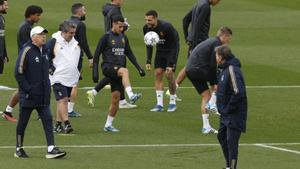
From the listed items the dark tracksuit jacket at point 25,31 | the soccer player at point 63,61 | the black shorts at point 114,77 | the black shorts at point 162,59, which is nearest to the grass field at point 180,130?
the soccer player at point 63,61

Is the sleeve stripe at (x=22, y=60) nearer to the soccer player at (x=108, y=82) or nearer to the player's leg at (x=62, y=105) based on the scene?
the player's leg at (x=62, y=105)

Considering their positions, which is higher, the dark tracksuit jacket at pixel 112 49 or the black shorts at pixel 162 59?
the dark tracksuit jacket at pixel 112 49

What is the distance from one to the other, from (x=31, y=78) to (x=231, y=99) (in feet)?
11.6

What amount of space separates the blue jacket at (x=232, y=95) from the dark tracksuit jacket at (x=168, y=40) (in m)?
7.25

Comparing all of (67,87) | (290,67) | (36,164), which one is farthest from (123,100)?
(290,67)

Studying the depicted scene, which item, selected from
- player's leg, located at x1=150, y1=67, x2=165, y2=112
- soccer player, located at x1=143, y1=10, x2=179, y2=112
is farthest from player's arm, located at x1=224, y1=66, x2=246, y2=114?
player's leg, located at x1=150, y1=67, x2=165, y2=112

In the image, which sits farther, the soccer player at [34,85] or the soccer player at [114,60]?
the soccer player at [114,60]

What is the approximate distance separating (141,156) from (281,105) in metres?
7.14

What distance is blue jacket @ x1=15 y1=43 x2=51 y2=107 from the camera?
1783 centimetres

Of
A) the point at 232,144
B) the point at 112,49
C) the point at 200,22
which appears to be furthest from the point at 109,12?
the point at 232,144

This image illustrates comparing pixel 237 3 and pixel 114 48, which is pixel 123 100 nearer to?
pixel 114 48

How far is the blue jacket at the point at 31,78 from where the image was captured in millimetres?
17828

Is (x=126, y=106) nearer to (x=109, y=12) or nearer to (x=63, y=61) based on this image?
(x=109, y=12)

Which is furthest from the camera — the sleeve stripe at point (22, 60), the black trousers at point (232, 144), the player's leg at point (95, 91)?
the player's leg at point (95, 91)
